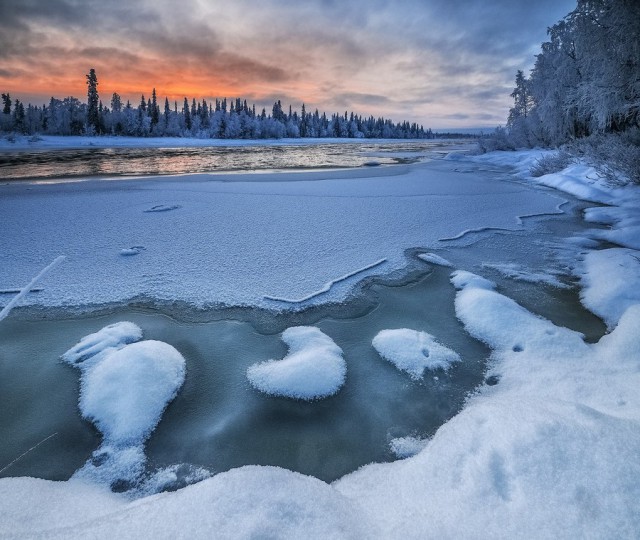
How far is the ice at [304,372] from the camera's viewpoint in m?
2.59

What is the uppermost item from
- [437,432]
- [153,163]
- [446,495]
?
[153,163]

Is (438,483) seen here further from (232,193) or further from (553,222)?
(232,193)

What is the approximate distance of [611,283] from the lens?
3.98 meters

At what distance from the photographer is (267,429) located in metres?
2.29

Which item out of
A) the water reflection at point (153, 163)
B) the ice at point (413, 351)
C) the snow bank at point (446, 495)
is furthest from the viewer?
the water reflection at point (153, 163)

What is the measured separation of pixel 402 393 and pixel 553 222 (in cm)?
677

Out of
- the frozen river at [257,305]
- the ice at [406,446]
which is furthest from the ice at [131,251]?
the ice at [406,446]

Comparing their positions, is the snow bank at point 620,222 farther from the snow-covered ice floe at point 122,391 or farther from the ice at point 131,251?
the ice at point 131,251

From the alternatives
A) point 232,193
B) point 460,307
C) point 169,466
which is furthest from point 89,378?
point 232,193

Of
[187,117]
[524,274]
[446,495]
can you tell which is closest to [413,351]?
[446,495]

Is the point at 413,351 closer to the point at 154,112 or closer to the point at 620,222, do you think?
the point at 620,222

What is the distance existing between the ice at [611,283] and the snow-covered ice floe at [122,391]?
413 cm

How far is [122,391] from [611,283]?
16.8 feet

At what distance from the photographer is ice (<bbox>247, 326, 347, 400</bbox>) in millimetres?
2590
